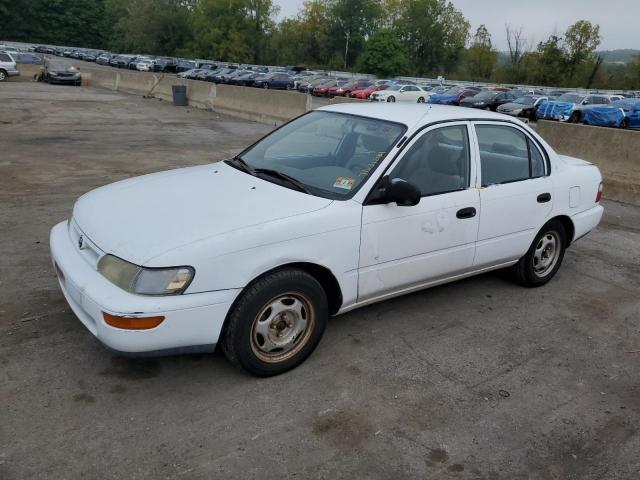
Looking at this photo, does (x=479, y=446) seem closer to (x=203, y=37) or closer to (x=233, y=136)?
(x=233, y=136)

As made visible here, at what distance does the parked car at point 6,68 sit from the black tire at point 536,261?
32559 millimetres

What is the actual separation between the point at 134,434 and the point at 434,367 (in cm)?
191

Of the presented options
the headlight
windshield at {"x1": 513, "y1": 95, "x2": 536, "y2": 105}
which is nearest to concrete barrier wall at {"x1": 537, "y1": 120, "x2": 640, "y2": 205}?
the headlight

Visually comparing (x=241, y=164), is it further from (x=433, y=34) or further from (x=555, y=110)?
(x=433, y=34)

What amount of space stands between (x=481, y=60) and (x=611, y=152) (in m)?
88.3

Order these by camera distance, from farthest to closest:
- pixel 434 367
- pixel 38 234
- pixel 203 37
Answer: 1. pixel 203 37
2. pixel 38 234
3. pixel 434 367

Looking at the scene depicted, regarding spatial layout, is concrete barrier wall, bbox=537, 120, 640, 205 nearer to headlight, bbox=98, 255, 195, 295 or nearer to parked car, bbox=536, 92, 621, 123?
headlight, bbox=98, 255, 195, 295

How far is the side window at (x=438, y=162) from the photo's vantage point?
395cm

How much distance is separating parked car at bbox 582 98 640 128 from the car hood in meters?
24.3

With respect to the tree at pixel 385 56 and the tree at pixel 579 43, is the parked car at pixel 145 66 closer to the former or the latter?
the tree at pixel 385 56

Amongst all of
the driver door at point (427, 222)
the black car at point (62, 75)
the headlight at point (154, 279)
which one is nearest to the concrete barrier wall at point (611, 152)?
the driver door at point (427, 222)

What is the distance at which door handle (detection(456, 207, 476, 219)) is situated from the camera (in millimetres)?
4129

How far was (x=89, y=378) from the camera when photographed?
3.36 meters

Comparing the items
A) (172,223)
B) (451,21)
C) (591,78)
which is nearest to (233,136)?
(172,223)
